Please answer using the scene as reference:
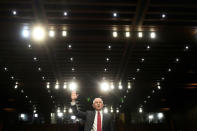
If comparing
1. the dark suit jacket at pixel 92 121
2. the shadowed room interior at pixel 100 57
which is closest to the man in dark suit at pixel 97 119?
the dark suit jacket at pixel 92 121

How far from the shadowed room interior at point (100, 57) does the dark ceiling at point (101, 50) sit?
39 millimetres

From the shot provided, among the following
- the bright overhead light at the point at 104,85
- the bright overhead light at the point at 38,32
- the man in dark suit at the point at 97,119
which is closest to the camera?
the man in dark suit at the point at 97,119

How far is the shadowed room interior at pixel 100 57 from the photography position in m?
8.89

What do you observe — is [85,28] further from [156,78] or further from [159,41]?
[156,78]

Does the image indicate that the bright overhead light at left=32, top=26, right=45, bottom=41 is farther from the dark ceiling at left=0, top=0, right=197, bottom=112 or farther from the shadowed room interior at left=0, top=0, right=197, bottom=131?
the dark ceiling at left=0, top=0, right=197, bottom=112

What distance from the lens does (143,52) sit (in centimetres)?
1238

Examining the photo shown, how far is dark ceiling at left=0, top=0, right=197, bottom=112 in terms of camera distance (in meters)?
8.77

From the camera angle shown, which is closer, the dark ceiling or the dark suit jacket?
the dark suit jacket

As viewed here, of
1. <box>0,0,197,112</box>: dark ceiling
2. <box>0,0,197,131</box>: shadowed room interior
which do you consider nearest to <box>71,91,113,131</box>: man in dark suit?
<box>0,0,197,131</box>: shadowed room interior

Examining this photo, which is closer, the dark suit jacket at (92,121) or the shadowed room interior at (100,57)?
the dark suit jacket at (92,121)

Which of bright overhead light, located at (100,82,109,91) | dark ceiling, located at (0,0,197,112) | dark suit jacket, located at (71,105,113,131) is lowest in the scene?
dark suit jacket, located at (71,105,113,131)

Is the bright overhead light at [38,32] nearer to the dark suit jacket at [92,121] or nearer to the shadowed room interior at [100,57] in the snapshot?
the shadowed room interior at [100,57]

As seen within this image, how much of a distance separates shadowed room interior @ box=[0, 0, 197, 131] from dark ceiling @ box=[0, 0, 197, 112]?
0.04 meters

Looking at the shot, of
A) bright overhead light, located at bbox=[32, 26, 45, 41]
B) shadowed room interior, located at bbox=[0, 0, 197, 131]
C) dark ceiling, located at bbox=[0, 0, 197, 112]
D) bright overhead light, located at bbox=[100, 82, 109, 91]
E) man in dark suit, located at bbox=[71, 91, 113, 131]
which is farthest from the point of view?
bright overhead light, located at bbox=[100, 82, 109, 91]
